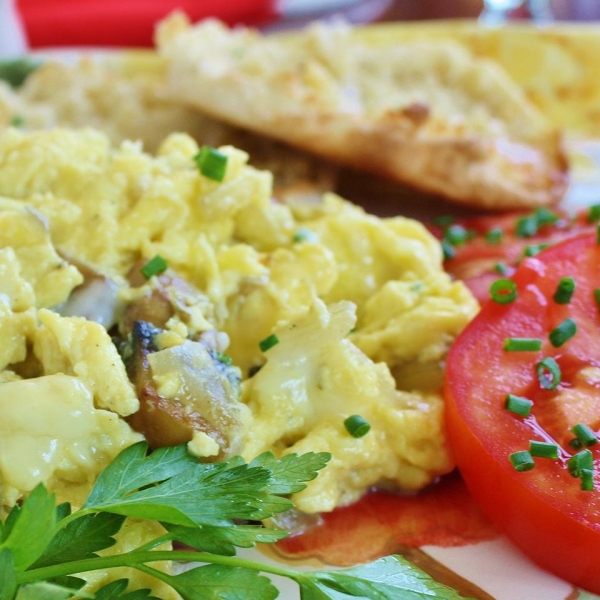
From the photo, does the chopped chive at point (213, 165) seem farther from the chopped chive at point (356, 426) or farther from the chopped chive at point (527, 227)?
the chopped chive at point (527, 227)

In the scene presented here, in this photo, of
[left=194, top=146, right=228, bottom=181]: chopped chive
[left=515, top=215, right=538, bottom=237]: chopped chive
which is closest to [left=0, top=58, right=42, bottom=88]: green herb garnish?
[left=194, top=146, right=228, bottom=181]: chopped chive

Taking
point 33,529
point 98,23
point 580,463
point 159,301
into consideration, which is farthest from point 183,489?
point 98,23

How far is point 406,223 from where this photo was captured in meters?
2.45

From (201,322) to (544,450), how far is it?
0.87 meters

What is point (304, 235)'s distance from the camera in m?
2.31

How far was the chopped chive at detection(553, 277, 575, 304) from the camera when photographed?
1.93m

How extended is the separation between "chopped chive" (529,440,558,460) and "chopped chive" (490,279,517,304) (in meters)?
0.46

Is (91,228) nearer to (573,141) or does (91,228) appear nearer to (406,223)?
(406,223)

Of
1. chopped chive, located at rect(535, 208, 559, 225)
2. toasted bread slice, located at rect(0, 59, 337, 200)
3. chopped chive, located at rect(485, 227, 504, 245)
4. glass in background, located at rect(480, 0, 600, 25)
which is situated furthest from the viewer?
glass in background, located at rect(480, 0, 600, 25)

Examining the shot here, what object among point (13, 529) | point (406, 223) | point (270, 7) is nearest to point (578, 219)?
point (406, 223)

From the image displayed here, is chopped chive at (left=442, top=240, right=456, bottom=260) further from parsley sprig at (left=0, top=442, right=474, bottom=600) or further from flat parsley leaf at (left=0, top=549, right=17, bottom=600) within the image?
flat parsley leaf at (left=0, top=549, right=17, bottom=600)

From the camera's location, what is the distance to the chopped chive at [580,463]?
1594 mm

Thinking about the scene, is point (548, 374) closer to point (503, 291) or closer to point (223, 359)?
point (503, 291)

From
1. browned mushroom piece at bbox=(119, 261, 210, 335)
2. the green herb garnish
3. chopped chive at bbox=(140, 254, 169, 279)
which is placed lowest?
browned mushroom piece at bbox=(119, 261, 210, 335)
